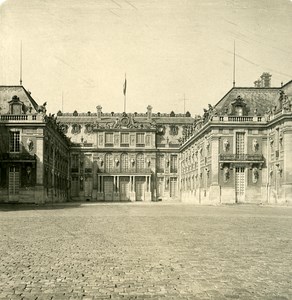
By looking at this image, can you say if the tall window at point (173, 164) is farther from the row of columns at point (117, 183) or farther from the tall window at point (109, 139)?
the tall window at point (109, 139)

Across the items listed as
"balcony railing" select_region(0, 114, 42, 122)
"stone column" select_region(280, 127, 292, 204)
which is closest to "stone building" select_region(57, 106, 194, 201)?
"balcony railing" select_region(0, 114, 42, 122)

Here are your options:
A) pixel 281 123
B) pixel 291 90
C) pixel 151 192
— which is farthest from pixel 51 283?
pixel 151 192

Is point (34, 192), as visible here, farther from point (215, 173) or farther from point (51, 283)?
point (51, 283)

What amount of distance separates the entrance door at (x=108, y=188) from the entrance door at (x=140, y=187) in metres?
3.75

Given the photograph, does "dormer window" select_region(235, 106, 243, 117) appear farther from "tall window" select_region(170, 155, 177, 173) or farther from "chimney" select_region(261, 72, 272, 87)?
"tall window" select_region(170, 155, 177, 173)

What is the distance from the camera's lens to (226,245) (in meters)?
11.2

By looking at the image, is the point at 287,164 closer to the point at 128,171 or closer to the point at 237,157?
the point at 237,157

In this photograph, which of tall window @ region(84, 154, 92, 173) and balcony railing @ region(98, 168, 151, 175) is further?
tall window @ region(84, 154, 92, 173)

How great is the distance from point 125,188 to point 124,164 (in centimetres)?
378

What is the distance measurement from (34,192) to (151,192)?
27178 millimetres

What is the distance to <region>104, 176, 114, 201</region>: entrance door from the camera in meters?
64.8

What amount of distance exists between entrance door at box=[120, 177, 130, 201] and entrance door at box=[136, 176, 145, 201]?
4.44 ft

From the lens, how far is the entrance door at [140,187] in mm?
65312

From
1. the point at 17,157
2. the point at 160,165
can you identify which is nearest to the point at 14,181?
the point at 17,157
